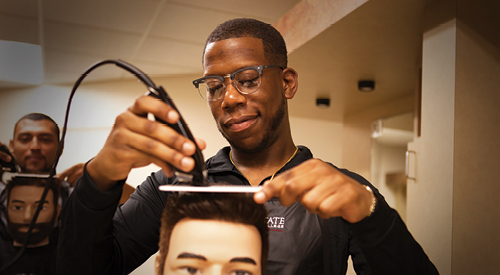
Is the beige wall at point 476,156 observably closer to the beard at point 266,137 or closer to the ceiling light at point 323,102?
the beard at point 266,137

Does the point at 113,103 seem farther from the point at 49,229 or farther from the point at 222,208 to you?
the point at 222,208

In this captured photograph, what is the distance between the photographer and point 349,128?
529 cm

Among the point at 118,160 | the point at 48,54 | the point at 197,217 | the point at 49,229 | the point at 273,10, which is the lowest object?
the point at 49,229

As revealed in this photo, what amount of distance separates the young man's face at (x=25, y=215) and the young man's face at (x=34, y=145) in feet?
0.31

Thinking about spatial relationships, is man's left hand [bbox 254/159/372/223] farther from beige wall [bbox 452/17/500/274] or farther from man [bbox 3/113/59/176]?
beige wall [bbox 452/17/500/274]

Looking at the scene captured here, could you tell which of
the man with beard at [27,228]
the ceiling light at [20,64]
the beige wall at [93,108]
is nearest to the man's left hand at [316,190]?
the man with beard at [27,228]

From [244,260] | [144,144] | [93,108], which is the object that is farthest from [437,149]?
[93,108]

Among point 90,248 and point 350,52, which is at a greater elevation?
point 350,52

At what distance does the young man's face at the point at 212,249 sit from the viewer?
0.95 meters

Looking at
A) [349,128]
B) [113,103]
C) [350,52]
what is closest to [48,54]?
[113,103]

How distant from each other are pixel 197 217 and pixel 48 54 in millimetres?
2254

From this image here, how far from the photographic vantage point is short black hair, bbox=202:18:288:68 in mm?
1398

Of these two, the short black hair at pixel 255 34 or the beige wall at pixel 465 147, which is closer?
the short black hair at pixel 255 34

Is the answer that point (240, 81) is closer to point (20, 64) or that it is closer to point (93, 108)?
point (20, 64)
